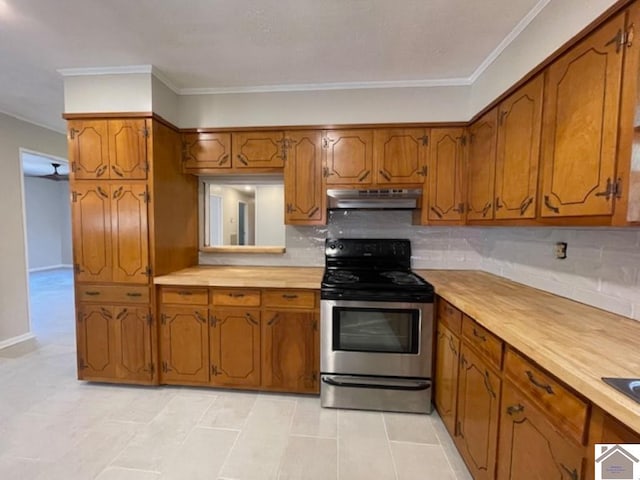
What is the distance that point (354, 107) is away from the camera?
267cm

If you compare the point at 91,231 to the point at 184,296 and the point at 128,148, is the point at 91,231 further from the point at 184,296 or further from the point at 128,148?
the point at 184,296

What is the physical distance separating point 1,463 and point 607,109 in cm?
365

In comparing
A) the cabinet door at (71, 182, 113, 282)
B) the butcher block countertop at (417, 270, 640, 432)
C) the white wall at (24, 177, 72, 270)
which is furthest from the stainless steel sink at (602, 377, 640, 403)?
the white wall at (24, 177, 72, 270)

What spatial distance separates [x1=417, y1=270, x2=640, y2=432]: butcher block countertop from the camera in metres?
0.87

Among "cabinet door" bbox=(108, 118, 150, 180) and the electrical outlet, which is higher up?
"cabinet door" bbox=(108, 118, 150, 180)

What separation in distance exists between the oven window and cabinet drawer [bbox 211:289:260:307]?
0.67 metres

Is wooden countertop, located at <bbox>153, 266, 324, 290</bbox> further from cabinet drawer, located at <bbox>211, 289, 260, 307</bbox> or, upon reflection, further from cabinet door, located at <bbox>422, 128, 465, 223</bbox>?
cabinet door, located at <bbox>422, 128, 465, 223</bbox>

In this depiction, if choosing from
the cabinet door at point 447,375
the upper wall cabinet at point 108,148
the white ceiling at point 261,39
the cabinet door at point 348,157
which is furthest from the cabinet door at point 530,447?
the upper wall cabinet at point 108,148

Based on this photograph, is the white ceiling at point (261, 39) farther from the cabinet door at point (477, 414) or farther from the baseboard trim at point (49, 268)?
the baseboard trim at point (49, 268)

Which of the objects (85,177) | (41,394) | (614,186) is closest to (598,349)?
(614,186)

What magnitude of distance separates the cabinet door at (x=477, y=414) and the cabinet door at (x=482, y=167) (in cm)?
110

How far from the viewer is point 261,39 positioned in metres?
2.02

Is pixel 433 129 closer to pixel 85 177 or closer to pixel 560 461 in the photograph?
pixel 560 461

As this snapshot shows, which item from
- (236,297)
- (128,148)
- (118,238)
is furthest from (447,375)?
(128,148)
